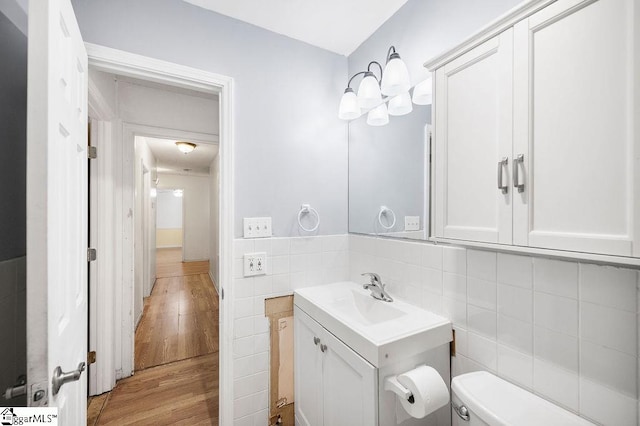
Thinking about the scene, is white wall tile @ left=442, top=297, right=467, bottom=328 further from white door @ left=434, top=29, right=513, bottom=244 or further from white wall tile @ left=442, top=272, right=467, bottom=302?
white door @ left=434, top=29, right=513, bottom=244

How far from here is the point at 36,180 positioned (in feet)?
2.07

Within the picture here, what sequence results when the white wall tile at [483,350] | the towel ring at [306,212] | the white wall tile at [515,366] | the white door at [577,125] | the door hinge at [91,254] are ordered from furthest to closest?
the door hinge at [91,254] < the towel ring at [306,212] < the white wall tile at [483,350] < the white wall tile at [515,366] < the white door at [577,125]

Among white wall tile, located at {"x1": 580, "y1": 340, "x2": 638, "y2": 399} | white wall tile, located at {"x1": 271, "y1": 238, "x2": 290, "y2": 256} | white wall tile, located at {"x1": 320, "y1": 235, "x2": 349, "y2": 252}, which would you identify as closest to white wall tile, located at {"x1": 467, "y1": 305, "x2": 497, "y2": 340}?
white wall tile, located at {"x1": 580, "y1": 340, "x2": 638, "y2": 399}

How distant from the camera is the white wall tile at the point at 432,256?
1282mm

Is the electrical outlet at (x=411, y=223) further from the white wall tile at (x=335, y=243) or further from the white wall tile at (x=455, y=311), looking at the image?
the white wall tile at (x=335, y=243)

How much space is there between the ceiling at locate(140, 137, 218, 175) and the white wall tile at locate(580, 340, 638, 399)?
12.0 ft

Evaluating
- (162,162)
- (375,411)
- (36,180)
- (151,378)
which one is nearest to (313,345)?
(375,411)

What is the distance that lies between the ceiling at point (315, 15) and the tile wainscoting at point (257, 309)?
4.32ft

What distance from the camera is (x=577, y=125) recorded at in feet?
2.29

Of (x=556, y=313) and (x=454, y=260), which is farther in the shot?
(x=454, y=260)

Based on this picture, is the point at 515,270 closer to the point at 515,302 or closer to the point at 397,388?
the point at 515,302

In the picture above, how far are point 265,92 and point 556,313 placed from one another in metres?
1.74

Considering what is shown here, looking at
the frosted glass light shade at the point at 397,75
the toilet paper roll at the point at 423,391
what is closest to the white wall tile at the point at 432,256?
the toilet paper roll at the point at 423,391

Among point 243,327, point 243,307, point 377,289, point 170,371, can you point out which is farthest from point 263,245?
point 170,371
